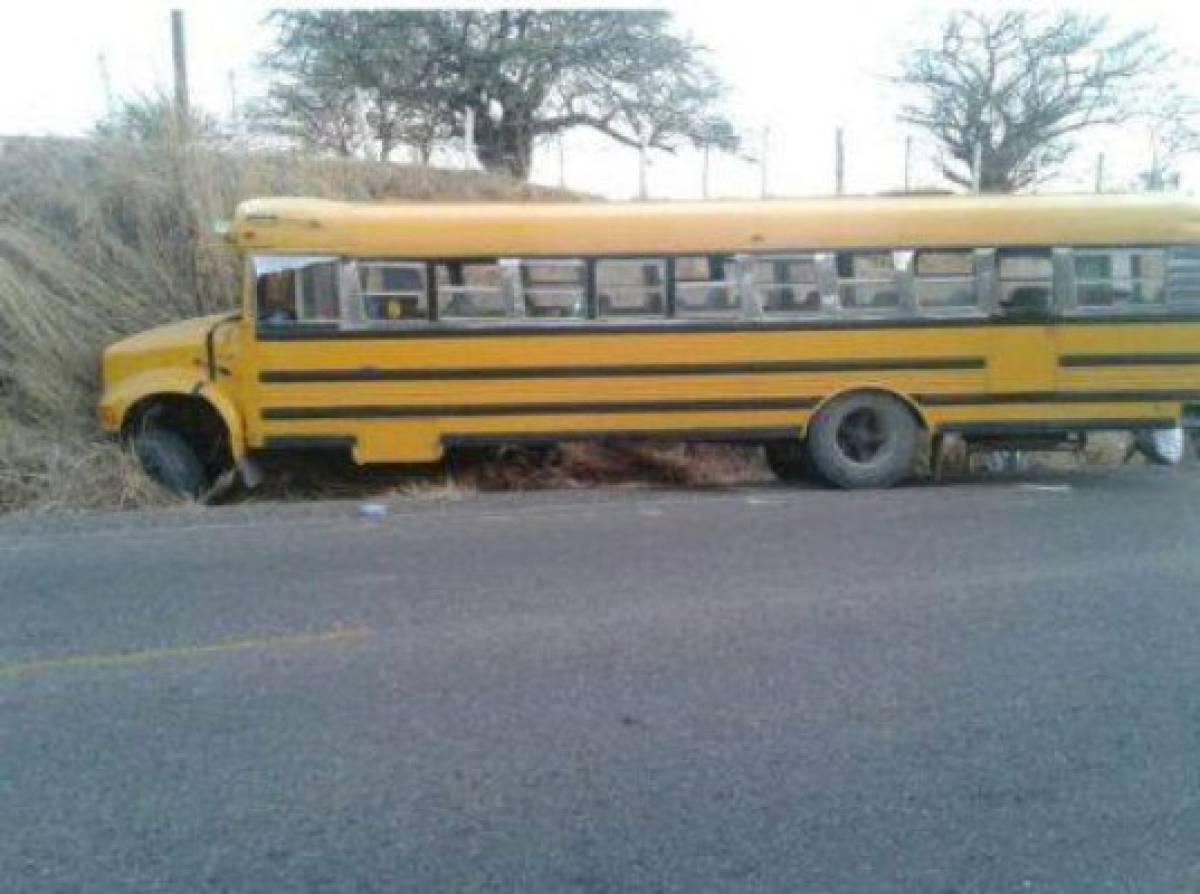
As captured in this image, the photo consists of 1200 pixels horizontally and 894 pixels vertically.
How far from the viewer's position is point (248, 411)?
9.45 metres

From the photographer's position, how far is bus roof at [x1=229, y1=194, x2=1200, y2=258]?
31.0ft

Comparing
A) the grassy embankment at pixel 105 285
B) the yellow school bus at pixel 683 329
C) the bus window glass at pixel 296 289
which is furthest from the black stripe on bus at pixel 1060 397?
the bus window glass at pixel 296 289

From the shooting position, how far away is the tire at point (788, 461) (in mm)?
10445

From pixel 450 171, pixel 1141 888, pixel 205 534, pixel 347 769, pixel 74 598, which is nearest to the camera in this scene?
pixel 1141 888

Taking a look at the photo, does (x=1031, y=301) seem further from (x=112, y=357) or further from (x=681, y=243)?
(x=112, y=357)

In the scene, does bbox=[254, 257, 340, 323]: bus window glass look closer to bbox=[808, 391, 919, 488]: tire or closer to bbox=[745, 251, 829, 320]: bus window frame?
bbox=[745, 251, 829, 320]: bus window frame

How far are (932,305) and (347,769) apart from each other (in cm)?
749

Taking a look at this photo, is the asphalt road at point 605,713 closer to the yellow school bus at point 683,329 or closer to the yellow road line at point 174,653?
the yellow road line at point 174,653

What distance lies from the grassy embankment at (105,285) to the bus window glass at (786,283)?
6.66 feet

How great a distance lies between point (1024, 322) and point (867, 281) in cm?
147

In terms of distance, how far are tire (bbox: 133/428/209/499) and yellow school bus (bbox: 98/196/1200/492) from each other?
0.07ft

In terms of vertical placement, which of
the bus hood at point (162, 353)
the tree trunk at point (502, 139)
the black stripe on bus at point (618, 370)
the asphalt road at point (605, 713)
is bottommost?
the asphalt road at point (605, 713)

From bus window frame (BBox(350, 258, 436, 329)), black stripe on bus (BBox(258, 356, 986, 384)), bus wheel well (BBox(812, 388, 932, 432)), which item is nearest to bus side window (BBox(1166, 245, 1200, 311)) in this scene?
black stripe on bus (BBox(258, 356, 986, 384))

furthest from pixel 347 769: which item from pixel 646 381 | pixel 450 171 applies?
pixel 450 171
